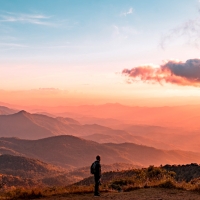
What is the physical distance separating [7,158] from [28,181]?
54365 millimetres

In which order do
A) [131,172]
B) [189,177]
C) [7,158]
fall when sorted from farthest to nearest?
1. [7,158]
2. [131,172]
3. [189,177]

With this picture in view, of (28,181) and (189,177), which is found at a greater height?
(189,177)

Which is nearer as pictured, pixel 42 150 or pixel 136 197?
pixel 136 197

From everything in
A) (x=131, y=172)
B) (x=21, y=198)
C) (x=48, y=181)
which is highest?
(x=21, y=198)

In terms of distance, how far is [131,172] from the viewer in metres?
39.9

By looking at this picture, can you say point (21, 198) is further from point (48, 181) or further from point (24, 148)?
point (24, 148)

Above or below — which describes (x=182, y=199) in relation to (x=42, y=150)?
above

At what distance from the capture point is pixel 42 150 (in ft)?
604

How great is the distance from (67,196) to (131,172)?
2595 cm

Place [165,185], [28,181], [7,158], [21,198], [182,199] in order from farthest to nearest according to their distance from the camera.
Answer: [7,158] < [28,181] < [165,185] < [21,198] < [182,199]

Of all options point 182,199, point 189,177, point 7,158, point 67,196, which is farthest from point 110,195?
point 7,158

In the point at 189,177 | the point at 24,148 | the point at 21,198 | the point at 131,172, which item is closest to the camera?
the point at 21,198

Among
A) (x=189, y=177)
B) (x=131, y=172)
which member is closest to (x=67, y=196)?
(x=189, y=177)

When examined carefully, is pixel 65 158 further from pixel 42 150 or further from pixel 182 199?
pixel 182 199
